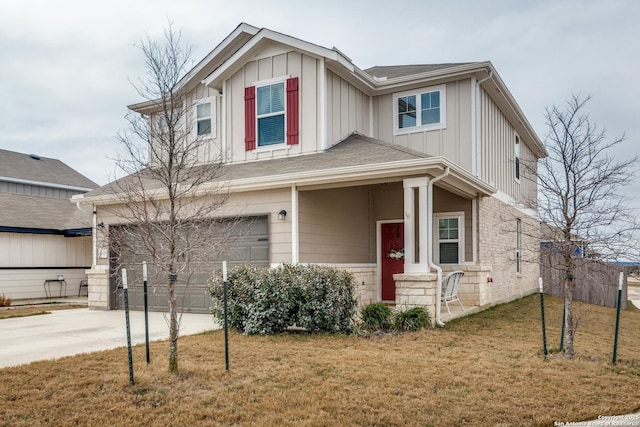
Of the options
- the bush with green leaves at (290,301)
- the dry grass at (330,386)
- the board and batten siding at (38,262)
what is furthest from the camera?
the board and batten siding at (38,262)

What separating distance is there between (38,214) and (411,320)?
1426cm

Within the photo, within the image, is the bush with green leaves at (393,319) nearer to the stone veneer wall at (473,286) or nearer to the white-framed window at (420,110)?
the stone veneer wall at (473,286)

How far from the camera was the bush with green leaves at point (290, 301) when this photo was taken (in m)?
8.00

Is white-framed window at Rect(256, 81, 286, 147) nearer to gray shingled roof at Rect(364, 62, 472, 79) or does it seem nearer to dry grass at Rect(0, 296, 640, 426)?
gray shingled roof at Rect(364, 62, 472, 79)

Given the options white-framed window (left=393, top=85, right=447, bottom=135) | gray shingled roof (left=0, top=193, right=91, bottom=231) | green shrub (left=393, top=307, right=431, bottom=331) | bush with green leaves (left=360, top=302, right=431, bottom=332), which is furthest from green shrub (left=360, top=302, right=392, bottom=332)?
gray shingled roof (left=0, top=193, right=91, bottom=231)

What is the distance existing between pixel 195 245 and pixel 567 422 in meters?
4.21

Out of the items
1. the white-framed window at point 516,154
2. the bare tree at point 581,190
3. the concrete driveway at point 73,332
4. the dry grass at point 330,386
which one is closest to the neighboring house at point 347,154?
the concrete driveway at point 73,332

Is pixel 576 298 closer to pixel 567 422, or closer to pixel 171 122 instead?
pixel 567 422

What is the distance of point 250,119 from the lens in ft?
38.7

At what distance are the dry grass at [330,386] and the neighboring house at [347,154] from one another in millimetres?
3125

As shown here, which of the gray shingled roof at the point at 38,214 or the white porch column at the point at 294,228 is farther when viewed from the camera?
the gray shingled roof at the point at 38,214

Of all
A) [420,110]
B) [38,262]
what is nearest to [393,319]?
[420,110]

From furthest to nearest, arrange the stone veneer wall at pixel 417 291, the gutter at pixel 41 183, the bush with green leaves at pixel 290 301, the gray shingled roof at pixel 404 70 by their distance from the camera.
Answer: the gutter at pixel 41 183
the gray shingled roof at pixel 404 70
the stone veneer wall at pixel 417 291
the bush with green leaves at pixel 290 301

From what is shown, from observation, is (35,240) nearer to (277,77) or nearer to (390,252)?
(277,77)
